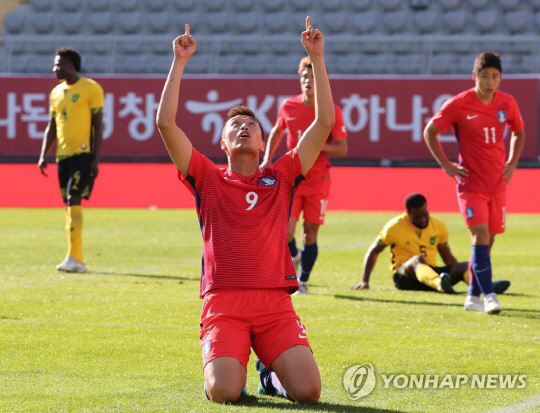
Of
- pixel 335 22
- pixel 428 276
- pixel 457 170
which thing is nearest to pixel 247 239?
pixel 457 170

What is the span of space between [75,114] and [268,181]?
603 cm

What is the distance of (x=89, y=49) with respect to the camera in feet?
85.4

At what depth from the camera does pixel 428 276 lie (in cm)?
951

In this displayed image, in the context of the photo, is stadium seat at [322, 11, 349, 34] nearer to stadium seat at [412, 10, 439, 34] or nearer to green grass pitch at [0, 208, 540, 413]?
stadium seat at [412, 10, 439, 34]

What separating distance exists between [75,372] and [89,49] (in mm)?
21146

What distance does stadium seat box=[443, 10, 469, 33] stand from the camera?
26.1 meters

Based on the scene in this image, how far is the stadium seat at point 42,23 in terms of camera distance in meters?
28.1

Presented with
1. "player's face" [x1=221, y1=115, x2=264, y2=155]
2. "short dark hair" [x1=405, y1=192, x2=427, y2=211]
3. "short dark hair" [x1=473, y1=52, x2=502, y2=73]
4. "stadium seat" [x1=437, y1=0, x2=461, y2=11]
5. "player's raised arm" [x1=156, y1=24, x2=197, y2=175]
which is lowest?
"short dark hair" [x1=405, y1=192, x2=427, y2=211]

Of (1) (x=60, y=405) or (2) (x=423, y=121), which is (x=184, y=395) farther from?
(2) (x=423, y=121)

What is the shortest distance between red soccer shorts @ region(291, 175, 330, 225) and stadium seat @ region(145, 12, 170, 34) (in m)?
18.7

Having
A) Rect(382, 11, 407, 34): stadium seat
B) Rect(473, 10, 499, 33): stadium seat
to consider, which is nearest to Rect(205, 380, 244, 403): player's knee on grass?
Rect(382, 11, 407, 34): stadium seat

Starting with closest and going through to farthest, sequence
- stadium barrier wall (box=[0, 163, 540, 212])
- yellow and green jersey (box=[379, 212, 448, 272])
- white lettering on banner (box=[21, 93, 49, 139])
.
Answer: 1. yellow and green jersey (box=[379, 212, 448, 272])
2. stadium barrier wall (box=[0, 163, 540, 212])
3. white lettering on banner (box=[21, 93, 49, 139])

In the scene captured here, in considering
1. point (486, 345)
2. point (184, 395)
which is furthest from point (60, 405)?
point (486, 345)

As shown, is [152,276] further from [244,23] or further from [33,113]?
[244,23]
